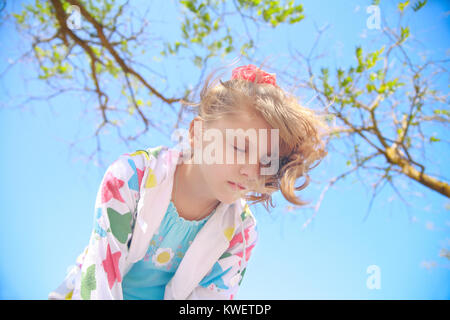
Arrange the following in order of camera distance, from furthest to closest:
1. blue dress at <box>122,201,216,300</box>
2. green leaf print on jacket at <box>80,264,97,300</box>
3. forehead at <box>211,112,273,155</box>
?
blue dress at <box>122,201,216,300</box> → forehead at <box>211,112,273,155</box> → green leaf print on jacket at <box>80,264,97,300</box>

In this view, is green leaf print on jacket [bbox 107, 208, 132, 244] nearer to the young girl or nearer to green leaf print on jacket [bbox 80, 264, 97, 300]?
the young girl

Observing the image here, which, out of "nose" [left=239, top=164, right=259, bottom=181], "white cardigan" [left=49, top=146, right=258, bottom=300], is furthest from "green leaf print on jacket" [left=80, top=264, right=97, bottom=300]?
"nose" [left=239, top=164, right=259, bottom=181]

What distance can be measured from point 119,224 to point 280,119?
27.0 inches

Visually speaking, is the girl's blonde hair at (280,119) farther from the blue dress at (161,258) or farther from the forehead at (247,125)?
the blue dress at (161,258)

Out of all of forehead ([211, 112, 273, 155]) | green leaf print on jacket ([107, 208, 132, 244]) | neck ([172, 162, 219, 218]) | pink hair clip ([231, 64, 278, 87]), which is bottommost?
green leaf print on jacket ([107, 208, 132, 244])

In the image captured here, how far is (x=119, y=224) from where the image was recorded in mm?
1019

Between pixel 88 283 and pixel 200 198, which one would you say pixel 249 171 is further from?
pixel 88 283

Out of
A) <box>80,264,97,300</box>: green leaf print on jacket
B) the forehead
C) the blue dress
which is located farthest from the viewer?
the blue dress

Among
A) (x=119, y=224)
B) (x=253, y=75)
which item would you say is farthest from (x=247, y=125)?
(x=119, y=224)

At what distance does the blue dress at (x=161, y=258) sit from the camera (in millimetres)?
1210

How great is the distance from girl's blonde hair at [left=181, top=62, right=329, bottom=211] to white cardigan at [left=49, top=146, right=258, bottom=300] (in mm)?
202

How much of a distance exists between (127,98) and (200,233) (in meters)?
1.34

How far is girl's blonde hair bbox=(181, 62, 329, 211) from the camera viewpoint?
3.59ft

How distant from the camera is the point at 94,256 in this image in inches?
37.8
